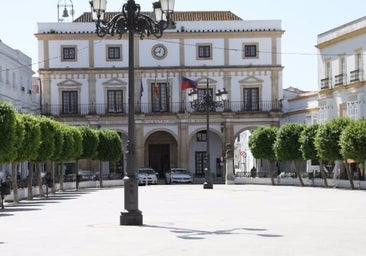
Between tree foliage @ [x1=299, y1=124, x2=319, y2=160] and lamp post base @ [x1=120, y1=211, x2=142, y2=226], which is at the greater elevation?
tree foliage @ [x1=299, y1=124, x2=319, y2=160]

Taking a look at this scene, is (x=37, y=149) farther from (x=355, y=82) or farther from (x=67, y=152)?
(x=355, y=82)

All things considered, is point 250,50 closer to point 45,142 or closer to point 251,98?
point 251,98

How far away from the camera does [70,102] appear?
67.8 m

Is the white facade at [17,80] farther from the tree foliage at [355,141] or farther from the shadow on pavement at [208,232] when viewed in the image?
the shadow on pavement at [208,232]

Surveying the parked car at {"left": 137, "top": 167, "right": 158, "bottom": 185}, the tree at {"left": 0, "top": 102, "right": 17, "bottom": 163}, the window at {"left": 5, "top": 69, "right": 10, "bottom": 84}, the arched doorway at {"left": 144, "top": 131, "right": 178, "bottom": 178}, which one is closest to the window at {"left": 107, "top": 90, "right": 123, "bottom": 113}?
the arched doorway at {"left": 144, "top": 131, "right": 178, "bottom": 178}

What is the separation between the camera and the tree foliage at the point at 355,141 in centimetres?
4072

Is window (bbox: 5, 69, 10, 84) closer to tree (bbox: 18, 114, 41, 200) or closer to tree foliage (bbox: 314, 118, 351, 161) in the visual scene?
tree (bbox: 18, 114, 41, 200)

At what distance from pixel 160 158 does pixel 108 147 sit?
507 inches

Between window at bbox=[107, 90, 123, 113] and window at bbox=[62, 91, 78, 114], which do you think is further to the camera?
window at bbox=[107, 90, 123, 113]

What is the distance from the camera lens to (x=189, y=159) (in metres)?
68.8

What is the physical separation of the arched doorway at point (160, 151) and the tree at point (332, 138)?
25.9m

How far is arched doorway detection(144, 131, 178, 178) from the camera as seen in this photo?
6988 cm

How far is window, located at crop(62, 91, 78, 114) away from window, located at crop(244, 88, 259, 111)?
14.1 m

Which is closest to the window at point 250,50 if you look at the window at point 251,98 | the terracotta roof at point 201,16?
the window at point 251,98
